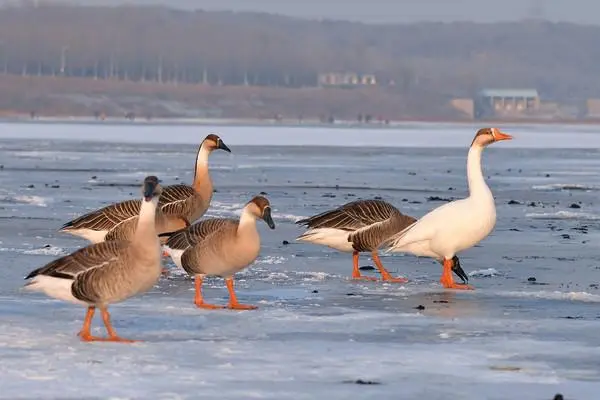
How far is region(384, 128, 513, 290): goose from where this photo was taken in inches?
565

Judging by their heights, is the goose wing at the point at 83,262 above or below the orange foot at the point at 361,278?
above

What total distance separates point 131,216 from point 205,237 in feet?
9.33

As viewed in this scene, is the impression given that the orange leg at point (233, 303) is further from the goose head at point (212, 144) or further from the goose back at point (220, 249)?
the goose head at point (212, 144)

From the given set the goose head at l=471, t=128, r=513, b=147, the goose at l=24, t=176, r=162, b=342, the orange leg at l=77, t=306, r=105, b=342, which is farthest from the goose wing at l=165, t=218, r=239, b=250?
the goose head at l=471, t=128, r=513, b=147

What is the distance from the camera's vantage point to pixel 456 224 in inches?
564

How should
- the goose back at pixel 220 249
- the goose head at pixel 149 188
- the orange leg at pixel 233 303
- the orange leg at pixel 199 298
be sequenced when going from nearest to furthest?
1. the goose head at pixel 149 188
2. the goose back at pixel 220 249
3. the orange leg at pixel 233 303
4. the orange leg at pixel 199 298

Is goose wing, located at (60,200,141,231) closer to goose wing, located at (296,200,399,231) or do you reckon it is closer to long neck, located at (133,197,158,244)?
goose wing, located at (296,200,399,231)

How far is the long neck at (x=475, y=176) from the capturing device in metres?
14.6

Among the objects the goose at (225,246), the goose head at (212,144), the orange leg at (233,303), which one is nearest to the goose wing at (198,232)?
the goose at (225,246)

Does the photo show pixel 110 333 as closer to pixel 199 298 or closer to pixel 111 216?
pixel 199 298

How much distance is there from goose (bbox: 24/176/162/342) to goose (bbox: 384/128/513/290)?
171 inches

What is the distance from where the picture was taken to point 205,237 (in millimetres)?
12742

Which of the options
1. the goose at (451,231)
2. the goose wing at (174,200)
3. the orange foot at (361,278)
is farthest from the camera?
the goose wing at (174,200)

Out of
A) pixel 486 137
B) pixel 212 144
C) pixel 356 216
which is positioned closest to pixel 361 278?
pixel 356 216
